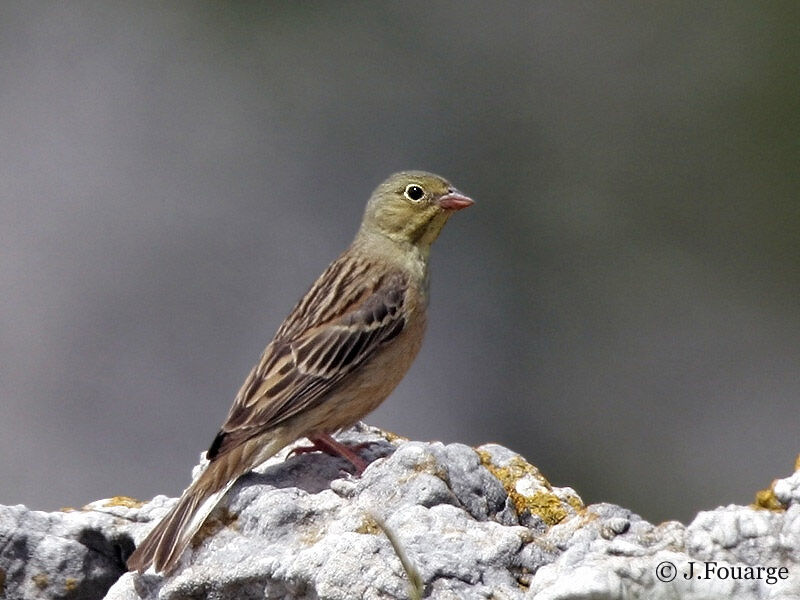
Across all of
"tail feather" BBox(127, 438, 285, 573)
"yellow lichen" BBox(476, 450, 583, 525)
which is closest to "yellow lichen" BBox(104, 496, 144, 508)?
"tail feather" BBox(127, 438, 285, 573)

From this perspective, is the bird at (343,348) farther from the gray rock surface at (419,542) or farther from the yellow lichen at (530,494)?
the yellow lichen at (530,494)

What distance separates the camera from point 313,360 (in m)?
8.32

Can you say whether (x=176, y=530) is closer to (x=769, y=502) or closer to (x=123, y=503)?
(x=123, y=503)

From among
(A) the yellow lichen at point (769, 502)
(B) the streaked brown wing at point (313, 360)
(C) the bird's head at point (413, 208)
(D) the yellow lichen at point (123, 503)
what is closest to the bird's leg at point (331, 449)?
(B) the streaked brown wing at point (313, 360)


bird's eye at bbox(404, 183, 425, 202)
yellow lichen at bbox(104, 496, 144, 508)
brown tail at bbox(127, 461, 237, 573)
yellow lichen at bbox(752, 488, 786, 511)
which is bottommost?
yellow lichen at bbox(752, 488, 786, 511)

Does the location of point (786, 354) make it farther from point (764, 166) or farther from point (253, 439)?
point (253, 439)

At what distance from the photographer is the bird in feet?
24.7

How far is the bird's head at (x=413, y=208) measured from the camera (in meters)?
9.48

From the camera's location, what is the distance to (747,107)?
13875 mm

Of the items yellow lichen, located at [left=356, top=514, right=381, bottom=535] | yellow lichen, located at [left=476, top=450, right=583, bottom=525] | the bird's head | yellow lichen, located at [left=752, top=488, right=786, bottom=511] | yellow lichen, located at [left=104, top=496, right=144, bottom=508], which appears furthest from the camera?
the bird's head

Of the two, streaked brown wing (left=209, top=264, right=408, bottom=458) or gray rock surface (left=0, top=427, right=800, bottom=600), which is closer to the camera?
gray rock surface (left=0, top=427, right=800, bottom=600)

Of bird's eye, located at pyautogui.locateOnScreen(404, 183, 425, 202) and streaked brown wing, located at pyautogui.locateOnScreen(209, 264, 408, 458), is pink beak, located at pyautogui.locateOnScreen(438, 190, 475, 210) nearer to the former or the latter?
bird's eye, located at pyautogui.locateOnScreen(404, 183, 425, 202)

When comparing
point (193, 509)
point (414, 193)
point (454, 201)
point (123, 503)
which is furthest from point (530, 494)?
point (414, 193)

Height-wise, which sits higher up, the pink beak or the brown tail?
the pink beak
